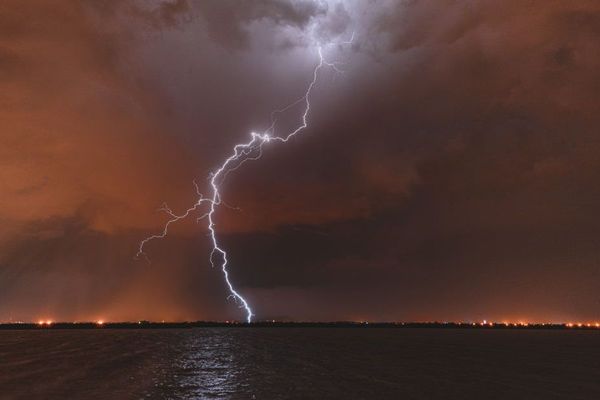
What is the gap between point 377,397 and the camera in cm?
1980

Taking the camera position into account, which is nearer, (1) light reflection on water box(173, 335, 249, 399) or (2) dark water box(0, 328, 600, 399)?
(1) light reflection on water box(173, 335, 249, 399)

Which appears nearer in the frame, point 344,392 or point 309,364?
point 344,392

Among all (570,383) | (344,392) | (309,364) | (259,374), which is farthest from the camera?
(309,364)

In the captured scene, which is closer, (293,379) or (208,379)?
(208,379)

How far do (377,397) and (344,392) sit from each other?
1.60m

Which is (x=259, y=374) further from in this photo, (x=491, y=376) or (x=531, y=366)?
(x=531, y=366)

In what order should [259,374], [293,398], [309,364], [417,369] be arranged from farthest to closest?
[309,364], [417,369], [259,374], [293,398]

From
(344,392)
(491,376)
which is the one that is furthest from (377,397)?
(491,376)

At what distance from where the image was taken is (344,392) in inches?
818

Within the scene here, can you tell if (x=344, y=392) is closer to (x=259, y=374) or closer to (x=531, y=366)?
(x=259, y=374)

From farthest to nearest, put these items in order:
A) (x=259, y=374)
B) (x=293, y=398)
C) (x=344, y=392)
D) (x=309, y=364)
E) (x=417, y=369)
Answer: (x=309, y=364)
(x=417, y=369)
(x=259, y=374)
(x=344, y=392)
(x=293, y=398)

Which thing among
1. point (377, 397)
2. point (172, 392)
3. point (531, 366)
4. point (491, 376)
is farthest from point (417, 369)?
point (172, 392)

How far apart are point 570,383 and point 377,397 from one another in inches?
468

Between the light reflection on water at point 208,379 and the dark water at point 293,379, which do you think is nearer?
the light reflection on water at point 208,379
